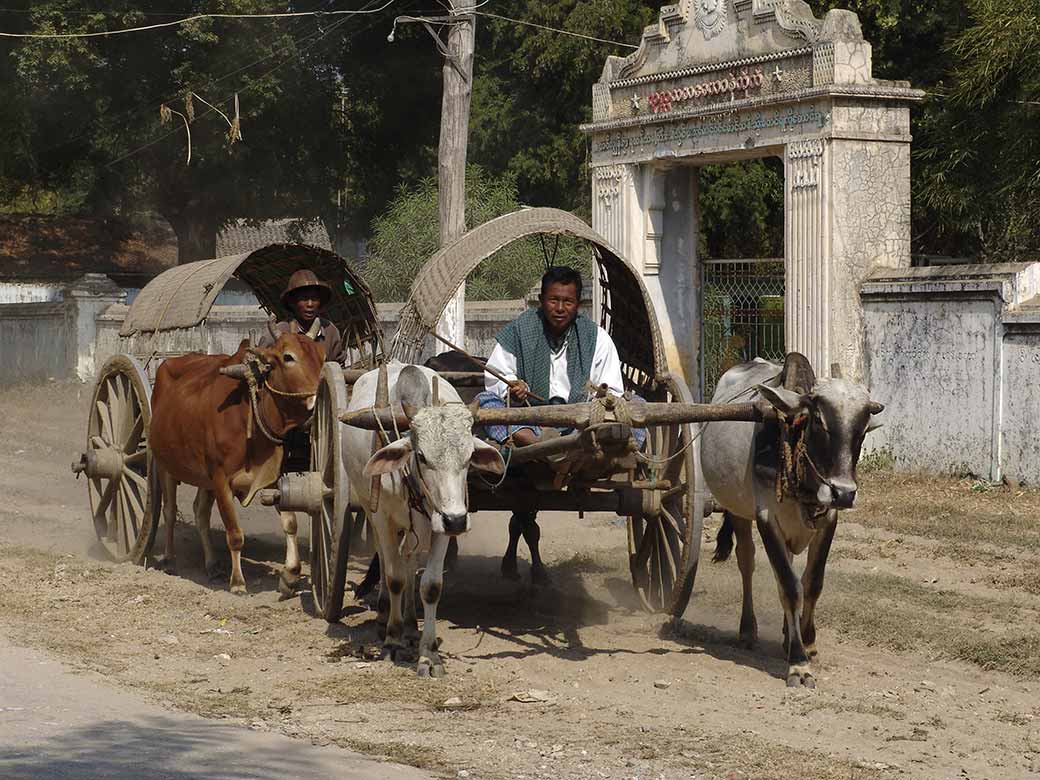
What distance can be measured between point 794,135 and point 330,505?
25.1 feet

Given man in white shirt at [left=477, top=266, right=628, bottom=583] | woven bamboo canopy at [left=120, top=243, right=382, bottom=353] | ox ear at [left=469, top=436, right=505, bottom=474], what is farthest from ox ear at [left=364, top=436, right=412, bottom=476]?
woven bamboo canopy at [left=120, top=243, right=382, bottom=353]

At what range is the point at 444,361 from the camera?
941 cm

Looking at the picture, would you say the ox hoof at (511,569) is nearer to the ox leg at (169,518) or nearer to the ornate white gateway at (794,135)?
the ox leg at (169,518)

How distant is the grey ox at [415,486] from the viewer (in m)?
6.49

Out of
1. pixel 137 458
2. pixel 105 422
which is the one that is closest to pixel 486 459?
pixel 137 458

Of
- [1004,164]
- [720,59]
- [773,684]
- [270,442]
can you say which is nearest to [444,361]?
[270,442]

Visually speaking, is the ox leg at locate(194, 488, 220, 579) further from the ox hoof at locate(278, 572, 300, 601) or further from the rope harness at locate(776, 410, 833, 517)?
the rope harness at locate(776, 410, 833, 517)

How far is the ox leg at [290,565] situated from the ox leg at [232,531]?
33 cm

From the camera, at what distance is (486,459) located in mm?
6691

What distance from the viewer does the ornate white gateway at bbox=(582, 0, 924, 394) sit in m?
13.9

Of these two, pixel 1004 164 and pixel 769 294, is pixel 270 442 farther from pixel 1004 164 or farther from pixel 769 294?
pixel 1004 164

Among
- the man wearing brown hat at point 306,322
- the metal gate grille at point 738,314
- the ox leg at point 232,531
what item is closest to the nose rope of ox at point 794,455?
the man wearing brown hat at point 306,322

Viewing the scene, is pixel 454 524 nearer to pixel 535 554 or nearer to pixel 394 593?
pixel 394 593

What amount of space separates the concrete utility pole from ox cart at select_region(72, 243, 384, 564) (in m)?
4.50
